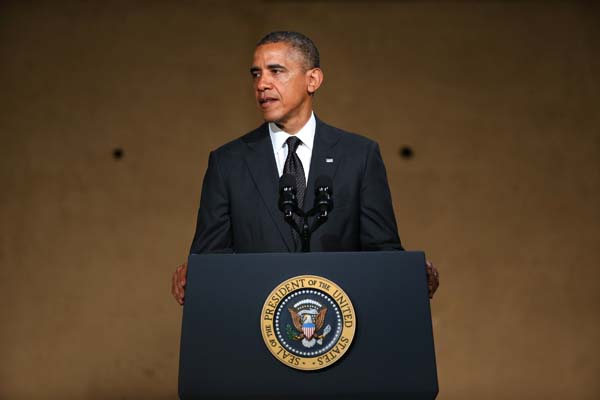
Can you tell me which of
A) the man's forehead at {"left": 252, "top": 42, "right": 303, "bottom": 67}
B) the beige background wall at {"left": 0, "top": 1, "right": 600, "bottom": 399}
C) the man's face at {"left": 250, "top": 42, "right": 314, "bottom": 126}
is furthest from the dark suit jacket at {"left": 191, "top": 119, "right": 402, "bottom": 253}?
the beige background wall at {"left": 0, "top": 1, "right": 600, "bottom": 399}

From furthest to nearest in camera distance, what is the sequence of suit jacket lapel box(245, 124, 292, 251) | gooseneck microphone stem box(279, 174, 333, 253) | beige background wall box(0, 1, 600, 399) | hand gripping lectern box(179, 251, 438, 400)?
beige background wall box(0, 1, 600, 399)
suit jacket lapel box(245, 124, 292, 251)
gooseneck microphone stem box(279, 174, 333, 253)
hand gripping lectern box(179, 251, 438, 400)

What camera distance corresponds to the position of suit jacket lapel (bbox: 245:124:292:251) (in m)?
2.07

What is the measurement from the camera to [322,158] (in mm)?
2193

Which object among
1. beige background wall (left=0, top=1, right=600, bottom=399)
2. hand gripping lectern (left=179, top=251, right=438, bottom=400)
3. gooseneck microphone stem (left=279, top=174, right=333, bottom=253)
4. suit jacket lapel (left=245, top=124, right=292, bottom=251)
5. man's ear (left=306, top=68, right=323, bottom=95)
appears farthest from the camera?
beige background wall (left=0, top=1, right=600, bottom=399)

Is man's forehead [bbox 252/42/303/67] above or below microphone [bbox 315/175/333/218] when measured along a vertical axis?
above

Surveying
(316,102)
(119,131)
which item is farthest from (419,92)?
(119,131)

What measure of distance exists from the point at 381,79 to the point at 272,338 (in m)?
3.34

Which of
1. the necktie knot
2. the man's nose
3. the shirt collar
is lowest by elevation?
the necktie knot

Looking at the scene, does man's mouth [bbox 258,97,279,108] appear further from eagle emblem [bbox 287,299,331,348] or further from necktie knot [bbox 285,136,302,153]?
eagle emblem [bbox 287,299,331,348]

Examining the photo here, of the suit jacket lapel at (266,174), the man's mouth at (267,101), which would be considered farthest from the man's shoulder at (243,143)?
the man's mouth at (267,101)

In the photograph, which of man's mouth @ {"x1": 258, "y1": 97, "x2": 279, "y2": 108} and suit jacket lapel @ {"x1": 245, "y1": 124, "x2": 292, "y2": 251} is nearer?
suit jacket lapel @ {"x1": 245, "y1": 124, "x2": 292, "y2": 251}

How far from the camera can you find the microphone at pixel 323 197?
5.70 feet

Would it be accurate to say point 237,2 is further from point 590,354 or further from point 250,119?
point 590,354

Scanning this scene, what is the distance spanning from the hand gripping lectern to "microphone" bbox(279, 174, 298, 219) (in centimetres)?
17
